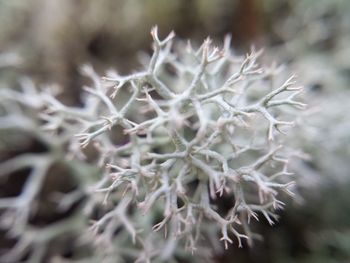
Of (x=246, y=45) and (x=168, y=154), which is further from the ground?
(x=246, y=45)

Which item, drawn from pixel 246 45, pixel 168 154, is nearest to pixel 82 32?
pixel 246 45

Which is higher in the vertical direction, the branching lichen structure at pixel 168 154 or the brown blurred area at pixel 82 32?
the brown blurred area at pixel 82 32

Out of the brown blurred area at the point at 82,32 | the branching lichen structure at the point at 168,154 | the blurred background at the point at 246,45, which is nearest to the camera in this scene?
the branching lichen structure at the point at 168,154

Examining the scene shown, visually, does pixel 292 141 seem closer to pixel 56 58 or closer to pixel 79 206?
pixel 79 206

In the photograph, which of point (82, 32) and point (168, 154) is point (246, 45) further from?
point (168, 154)

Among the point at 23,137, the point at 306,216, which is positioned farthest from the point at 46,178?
the point at 306,216

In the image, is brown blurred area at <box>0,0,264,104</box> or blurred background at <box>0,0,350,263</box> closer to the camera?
blurred background at <box>0,0,350,263</box>
